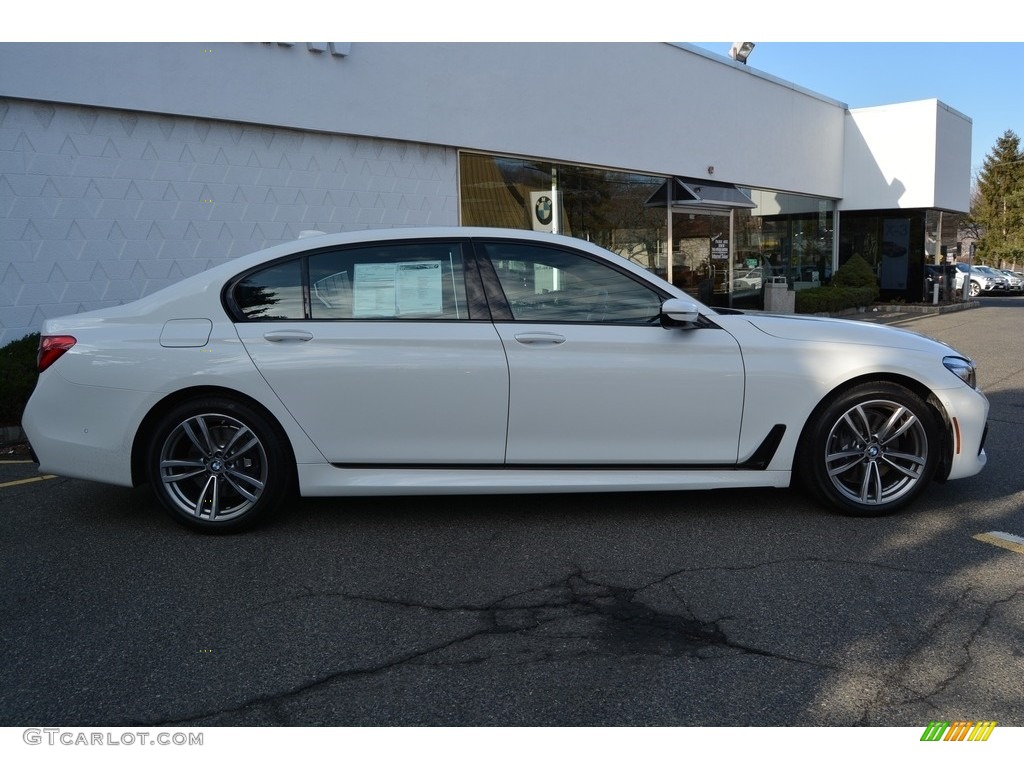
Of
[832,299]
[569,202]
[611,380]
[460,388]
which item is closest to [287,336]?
[460,388]

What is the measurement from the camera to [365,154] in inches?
428

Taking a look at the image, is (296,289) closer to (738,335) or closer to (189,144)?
(738,335)

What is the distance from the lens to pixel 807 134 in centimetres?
2106

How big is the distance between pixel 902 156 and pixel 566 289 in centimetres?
2150

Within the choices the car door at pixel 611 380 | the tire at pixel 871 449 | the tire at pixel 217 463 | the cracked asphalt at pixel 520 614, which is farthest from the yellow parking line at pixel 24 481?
the tire at pixel 871 449

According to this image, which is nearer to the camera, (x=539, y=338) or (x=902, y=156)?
(x=539, y=338)

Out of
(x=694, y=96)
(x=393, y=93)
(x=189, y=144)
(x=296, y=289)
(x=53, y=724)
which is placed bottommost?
(x=53, y=724)

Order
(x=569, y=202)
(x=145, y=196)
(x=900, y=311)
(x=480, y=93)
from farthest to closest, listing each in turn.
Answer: (x=900, y=311), (x=569, y=202), (x=480, y=93), (x=145, y=196)

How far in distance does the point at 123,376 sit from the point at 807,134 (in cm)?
2044

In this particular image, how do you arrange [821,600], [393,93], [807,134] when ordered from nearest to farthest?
[821,600]
[393,93]
[807,134]

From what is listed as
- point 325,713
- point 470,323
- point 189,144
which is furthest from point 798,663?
point 189,144

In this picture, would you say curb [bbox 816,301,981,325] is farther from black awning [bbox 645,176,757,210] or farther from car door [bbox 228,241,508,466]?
car door [bbox 228,241,508,466]
